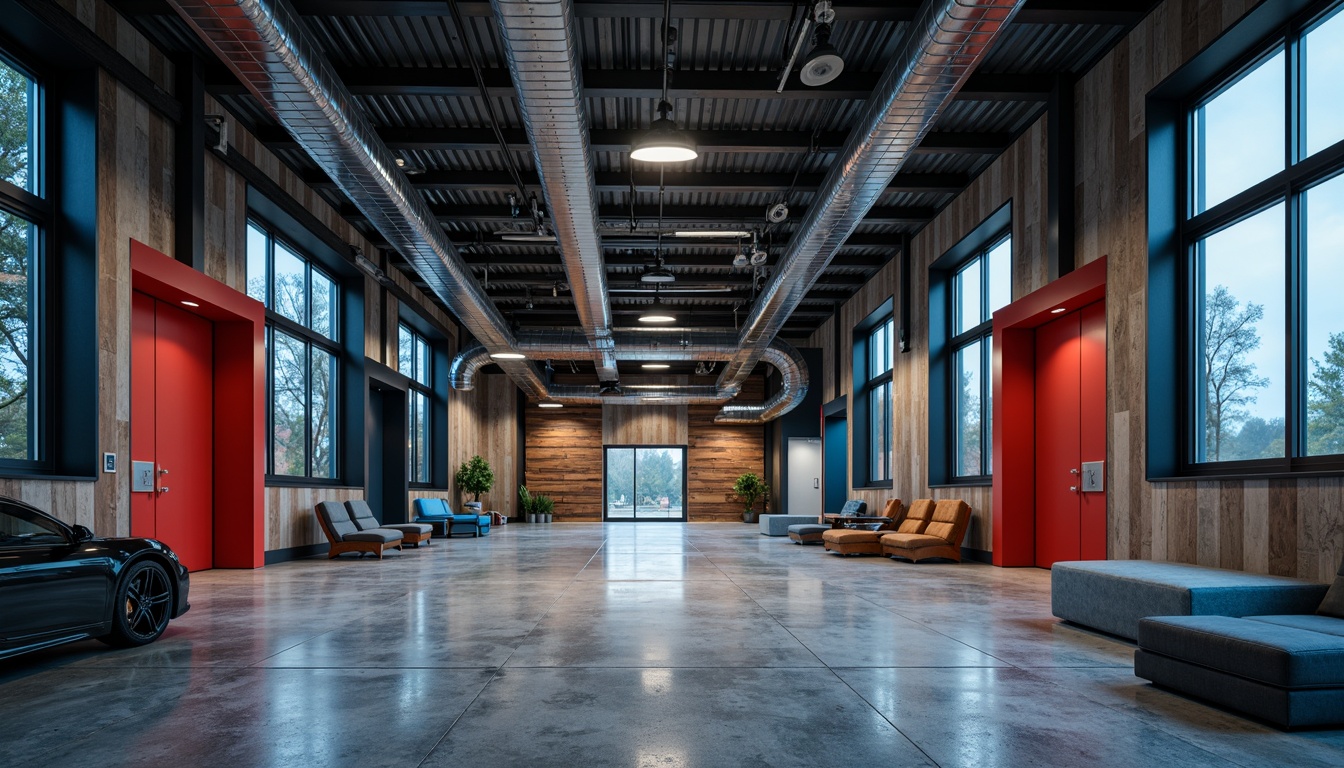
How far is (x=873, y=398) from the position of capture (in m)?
16.7

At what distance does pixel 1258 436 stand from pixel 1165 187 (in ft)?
7.13

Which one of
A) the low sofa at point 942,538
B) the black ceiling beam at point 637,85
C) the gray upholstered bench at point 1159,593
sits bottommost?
the low sofa at point 942,538

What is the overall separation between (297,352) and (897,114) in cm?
854

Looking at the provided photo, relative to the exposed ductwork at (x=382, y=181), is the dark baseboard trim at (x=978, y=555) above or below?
below

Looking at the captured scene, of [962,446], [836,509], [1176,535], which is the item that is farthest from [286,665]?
[836,509]

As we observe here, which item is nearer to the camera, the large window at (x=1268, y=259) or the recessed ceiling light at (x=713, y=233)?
the large window at (x=1268, y=259)

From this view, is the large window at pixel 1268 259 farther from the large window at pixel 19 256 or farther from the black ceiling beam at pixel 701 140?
the large window at pixel 19 256

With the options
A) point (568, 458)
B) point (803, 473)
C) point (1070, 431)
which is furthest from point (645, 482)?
point (1070, 431)

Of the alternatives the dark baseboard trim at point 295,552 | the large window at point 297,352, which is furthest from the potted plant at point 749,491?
the dark baseboard trim at point 295,552

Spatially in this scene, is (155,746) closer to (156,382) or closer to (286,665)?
(286,665)

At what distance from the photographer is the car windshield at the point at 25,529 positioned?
443 centimetres

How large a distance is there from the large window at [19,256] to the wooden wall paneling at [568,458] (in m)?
19.3

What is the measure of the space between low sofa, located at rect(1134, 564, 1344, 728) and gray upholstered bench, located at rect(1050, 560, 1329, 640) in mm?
306

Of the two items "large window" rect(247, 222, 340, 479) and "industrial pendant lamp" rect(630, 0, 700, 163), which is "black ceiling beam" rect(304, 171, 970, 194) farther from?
"industrial pendant lamp" rect(630, 0, 700, 163)
